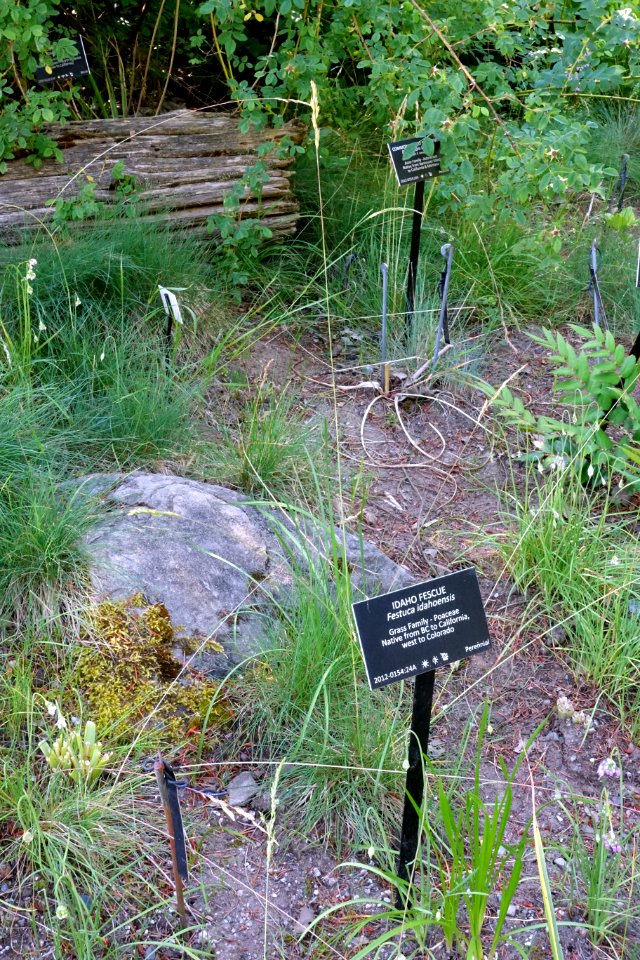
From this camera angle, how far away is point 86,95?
4883 millimetres

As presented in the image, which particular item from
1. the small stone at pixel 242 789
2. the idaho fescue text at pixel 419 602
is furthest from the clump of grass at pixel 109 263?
the idaho fescue text at pixel 419 602

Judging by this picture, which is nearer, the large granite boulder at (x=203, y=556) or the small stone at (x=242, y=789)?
the small stone at (x=242, y=789)

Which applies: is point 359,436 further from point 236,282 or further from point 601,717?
point 601,717

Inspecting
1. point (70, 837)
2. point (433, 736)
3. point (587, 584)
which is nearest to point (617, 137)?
point (587, 584)

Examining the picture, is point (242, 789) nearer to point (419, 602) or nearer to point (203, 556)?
point (203, 556)

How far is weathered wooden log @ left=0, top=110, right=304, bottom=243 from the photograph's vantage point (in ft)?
12.7

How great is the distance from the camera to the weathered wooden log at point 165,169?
3.88 m

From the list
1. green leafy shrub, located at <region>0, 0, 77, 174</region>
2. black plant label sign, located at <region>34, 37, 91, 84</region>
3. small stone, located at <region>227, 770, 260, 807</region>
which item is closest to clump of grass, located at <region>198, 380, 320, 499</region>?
small stone, located at <region>227, 770, 260, 807</region>

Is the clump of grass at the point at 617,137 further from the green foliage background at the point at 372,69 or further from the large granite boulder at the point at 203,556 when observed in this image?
the large granite boulder at the point at 203,556

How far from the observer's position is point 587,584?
2.64 m

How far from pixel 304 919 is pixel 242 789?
1.15 feet

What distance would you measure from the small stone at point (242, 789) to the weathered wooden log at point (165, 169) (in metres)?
2.56

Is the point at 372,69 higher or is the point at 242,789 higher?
the point at 372,69

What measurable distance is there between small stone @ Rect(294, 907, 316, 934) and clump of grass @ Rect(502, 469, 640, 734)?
987 mm
